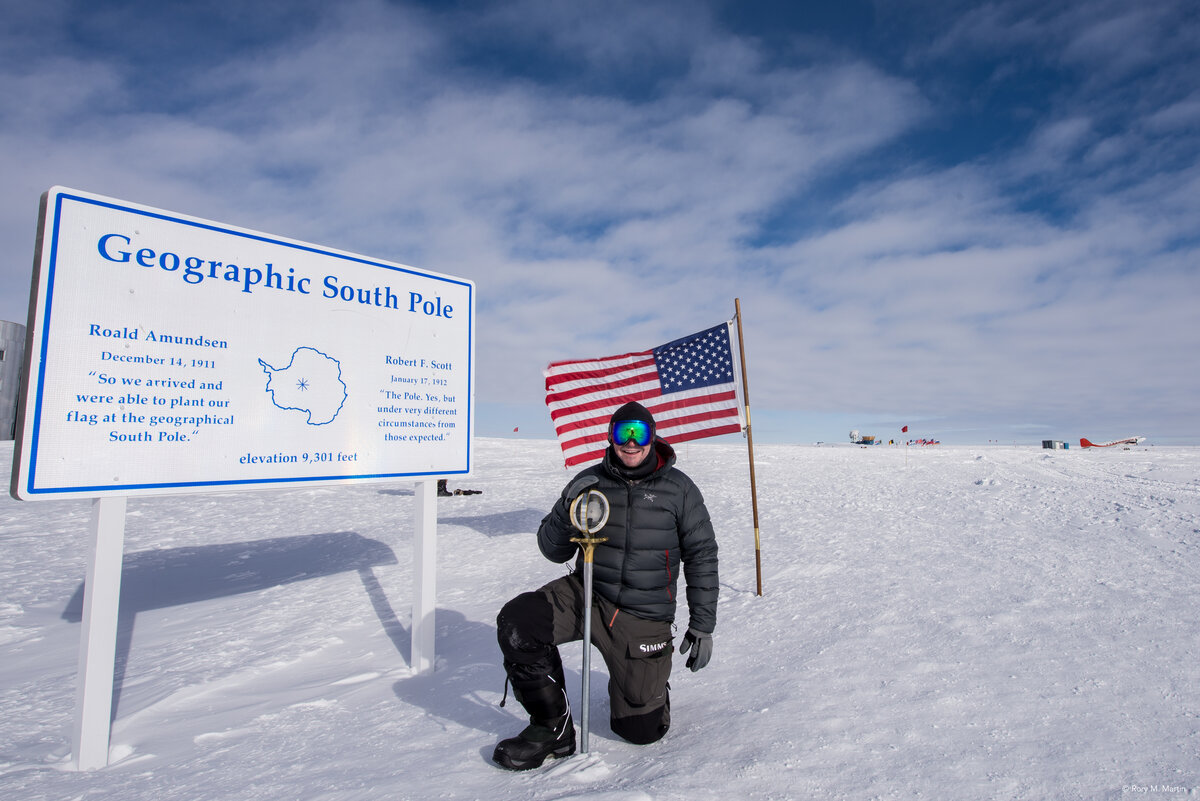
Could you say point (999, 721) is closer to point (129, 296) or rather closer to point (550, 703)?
point (550, 703)

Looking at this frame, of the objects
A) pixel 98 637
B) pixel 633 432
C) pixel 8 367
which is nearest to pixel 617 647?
pixel 633 432

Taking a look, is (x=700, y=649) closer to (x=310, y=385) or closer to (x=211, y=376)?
(x=310, y=385)

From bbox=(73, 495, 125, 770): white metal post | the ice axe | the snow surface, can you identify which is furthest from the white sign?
the ice axe

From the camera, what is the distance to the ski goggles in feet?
11.1

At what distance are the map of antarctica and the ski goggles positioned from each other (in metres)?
2.30

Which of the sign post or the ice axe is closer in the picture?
the ice axe

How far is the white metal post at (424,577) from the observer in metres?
4.81

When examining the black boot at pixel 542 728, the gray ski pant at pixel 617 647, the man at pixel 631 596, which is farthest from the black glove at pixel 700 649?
the black boot at pixel 542 728

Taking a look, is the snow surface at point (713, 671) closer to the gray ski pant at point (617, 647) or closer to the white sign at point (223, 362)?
the gray ski pant at point (617, 647)

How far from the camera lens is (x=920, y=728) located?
328 centimetres

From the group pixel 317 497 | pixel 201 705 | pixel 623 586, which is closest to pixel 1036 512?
pixel 623 586

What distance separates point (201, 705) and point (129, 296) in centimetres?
282

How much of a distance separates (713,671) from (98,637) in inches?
151

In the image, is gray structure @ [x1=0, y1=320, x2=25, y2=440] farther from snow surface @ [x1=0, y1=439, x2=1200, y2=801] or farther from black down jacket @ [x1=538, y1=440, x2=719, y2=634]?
black down jacket @ [x1=538, y1=440, x2=719, y2=634]
